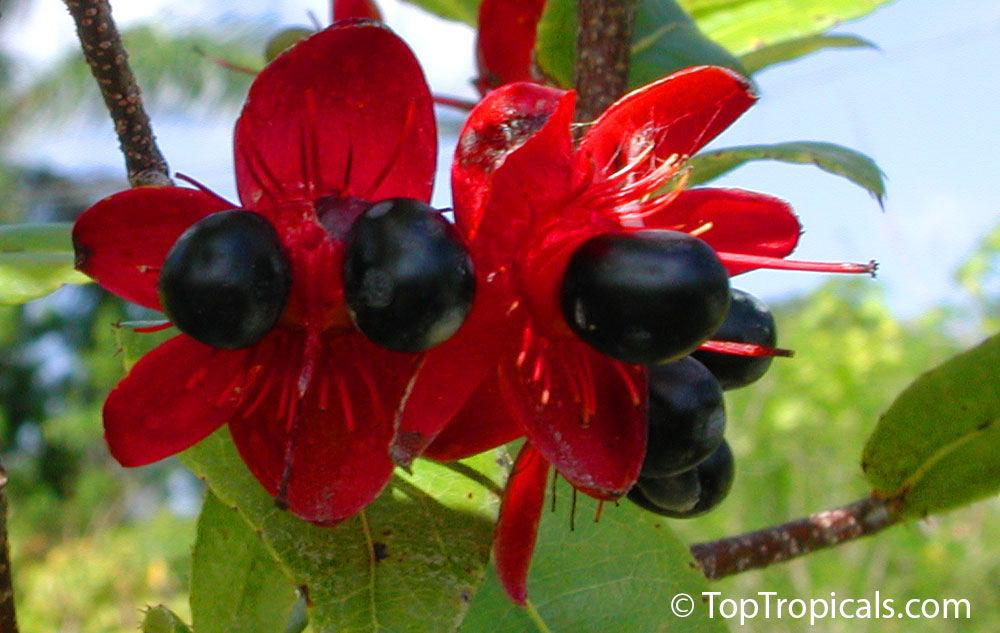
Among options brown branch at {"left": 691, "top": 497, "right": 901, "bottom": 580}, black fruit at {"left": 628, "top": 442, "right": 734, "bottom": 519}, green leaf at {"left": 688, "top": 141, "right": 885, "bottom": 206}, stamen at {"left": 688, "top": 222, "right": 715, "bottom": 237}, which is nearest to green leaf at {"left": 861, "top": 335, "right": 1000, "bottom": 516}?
brown branch at {"left": 691, "top": 497, "right": 901, "bottom": 580}

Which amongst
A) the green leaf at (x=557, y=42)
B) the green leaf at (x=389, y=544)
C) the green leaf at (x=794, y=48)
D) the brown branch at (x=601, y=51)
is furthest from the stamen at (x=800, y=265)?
the green leaf at (x=794, y=48)

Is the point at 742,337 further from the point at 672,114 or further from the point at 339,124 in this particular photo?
the point at 339,124

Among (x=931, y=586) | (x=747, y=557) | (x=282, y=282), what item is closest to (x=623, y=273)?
(x=282, y=282)

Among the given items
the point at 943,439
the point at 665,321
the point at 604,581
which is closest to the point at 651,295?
the point at 665,321

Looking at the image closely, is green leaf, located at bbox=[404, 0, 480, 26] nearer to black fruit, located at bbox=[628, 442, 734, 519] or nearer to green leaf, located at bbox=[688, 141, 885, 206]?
green leaf, located at bbox=[688, 141, 885, 206]

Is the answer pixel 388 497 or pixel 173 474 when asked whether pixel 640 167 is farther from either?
pixel 173 474

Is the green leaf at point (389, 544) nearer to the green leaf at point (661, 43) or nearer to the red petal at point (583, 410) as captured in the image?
the red petal at point (583, 410)

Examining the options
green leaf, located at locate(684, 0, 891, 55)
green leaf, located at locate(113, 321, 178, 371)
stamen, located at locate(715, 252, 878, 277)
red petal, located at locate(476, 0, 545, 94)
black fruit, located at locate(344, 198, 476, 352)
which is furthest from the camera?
green leaf, located at locate(684, 0, 891, 55)
